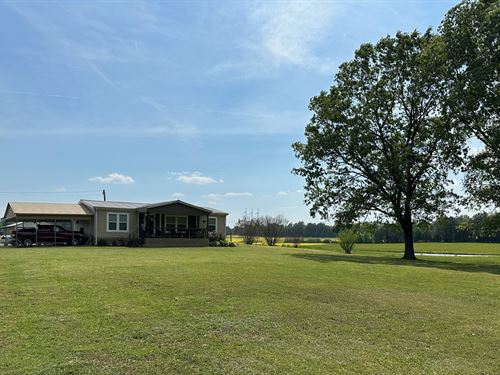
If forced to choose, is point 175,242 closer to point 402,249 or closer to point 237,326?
point 402,249

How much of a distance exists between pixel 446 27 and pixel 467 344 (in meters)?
21.2

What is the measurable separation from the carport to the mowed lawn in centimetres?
1987

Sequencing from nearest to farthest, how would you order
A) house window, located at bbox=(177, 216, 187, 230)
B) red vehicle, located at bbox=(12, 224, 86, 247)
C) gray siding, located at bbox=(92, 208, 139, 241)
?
1. red vehicle, located at bbox=(12, 224, 86, 247)
2. gray siding, located at bbox=(92, 208, 139, 241)
3. house window, located at bbox=(177, 216, 187, 230)

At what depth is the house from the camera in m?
31.5

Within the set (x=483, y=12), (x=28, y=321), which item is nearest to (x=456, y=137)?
(x=483, y=12)

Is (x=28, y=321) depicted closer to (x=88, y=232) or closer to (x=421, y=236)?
(x=88, y=232)

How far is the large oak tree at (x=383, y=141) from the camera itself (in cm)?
2639

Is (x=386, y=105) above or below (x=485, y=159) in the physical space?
above

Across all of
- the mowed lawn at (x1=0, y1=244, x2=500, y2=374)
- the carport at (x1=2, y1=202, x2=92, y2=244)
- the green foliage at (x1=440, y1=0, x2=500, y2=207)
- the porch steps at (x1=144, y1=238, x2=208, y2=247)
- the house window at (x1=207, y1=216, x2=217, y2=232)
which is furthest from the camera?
the house window at (x1=207, y1=216, x2=217, y2=232)

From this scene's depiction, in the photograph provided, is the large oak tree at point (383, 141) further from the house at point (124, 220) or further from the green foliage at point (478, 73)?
the house at point (124, 220)

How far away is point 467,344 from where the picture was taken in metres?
6.38

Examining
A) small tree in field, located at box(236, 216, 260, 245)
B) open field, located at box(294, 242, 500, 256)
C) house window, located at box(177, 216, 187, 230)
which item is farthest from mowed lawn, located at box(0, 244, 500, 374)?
small tree in field, located at box(236, 216, 260, 245)

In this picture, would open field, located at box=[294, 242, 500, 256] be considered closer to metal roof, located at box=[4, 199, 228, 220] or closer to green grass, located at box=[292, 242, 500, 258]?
green grass, located at box=[292, 242, 500, 258]

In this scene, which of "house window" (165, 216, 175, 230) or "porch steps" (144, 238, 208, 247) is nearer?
"porch steps" (144, 238, 208, 247)
